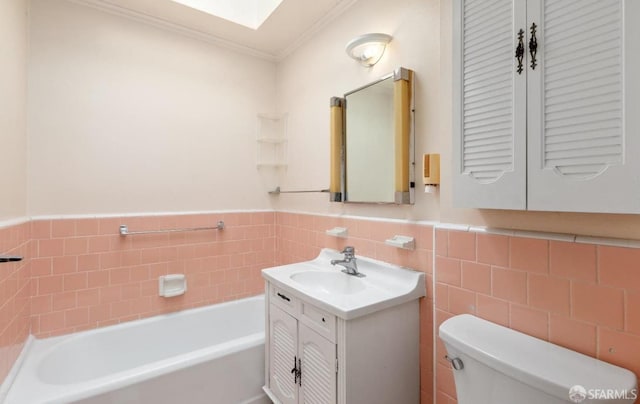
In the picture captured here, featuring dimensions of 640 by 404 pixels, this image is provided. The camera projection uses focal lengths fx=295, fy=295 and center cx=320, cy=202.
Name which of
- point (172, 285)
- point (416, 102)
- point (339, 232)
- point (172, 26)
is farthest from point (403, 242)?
point (172, 26)

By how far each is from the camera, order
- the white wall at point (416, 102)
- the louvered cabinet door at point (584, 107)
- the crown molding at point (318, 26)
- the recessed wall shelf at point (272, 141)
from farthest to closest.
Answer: the recessed wall shelf at point (272, 141), the crown molding at point (318, 26), the white wall at point (416, 102), the louvered cabinet door at point (584, 107)

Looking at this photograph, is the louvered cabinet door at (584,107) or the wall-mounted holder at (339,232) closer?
the louvered cabinet door at (584,107)

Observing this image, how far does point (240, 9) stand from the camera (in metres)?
2.23

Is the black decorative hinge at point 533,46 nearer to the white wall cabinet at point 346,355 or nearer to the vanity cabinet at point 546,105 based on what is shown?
the vanity cabinet at point 546,105

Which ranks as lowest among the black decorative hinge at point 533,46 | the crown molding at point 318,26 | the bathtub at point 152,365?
the bathtub at point 152,365

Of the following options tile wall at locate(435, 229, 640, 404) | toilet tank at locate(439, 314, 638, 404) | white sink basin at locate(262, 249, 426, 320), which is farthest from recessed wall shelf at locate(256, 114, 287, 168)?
toilet tank at locate(439, 314, 638, 404)

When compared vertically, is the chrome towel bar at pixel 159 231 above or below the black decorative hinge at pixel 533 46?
below

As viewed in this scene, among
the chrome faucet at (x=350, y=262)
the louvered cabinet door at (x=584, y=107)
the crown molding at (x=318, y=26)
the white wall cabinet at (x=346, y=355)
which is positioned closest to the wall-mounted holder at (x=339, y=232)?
the chrome faucet at (x=350, y=262)

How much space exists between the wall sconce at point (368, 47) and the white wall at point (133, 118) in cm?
123

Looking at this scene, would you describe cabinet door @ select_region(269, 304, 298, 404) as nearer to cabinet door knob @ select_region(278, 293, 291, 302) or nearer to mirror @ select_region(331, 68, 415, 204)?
cabinet door knob @ select_region(278, 293, 291, 302)

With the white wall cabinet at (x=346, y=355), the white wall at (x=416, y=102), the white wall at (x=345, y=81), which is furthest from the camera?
the white wall at (x=345, y=81)

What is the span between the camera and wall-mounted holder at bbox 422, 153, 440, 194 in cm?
139

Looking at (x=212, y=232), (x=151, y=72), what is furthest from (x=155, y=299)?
(x=151, y=72)

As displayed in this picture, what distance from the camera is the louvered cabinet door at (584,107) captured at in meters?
0.76
